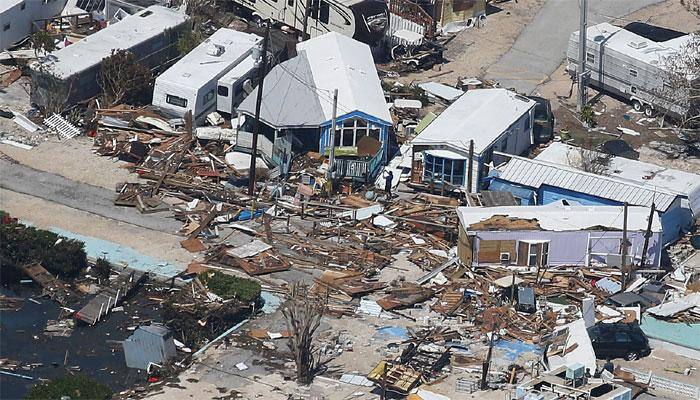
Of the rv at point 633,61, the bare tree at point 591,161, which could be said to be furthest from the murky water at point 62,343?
the rv at point 633,61

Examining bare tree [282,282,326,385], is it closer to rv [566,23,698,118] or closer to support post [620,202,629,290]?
support post [620,202,629,290]

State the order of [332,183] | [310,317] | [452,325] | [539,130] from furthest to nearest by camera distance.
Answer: [539,130]
[332,183]
[452,325]
[310,317]

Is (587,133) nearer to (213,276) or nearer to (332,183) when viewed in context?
(332,183)

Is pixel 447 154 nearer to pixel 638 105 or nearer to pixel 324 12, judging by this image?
pixel 638 105

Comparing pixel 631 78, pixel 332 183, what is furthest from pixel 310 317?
pixel 631 78

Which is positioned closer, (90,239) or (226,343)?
(226,343)

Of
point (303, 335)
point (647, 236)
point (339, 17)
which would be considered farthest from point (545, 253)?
point (339, 17)

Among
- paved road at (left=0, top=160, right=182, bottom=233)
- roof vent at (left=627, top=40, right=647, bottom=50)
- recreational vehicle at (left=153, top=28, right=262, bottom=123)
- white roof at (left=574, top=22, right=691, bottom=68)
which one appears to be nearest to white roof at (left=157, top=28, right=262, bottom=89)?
recreational vehicle at (left=153, top=28, right=262, bottom=123)
